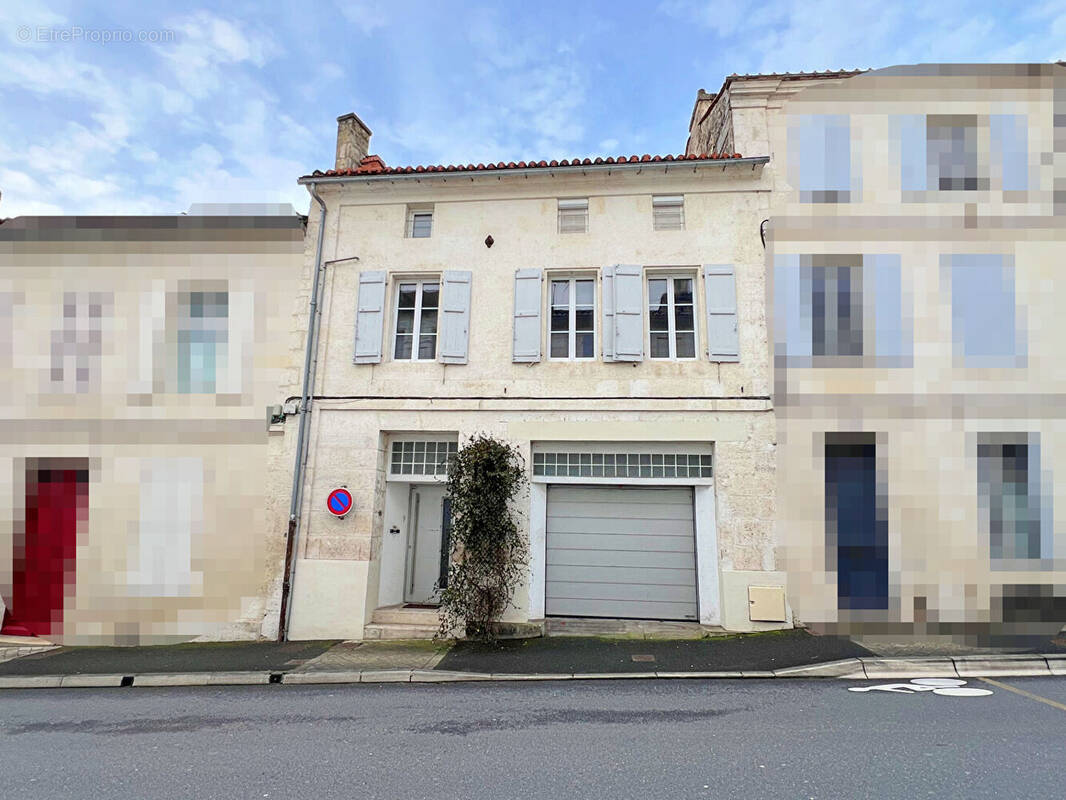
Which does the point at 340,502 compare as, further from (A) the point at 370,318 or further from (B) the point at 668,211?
(B) the point at 668,211

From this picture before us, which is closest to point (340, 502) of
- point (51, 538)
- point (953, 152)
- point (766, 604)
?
point (51, 538)

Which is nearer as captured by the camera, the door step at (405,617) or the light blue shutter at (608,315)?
the door step at (405,617)

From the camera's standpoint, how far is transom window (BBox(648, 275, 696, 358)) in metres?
9.08

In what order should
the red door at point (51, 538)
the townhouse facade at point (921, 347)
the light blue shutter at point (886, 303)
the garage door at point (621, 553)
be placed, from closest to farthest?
the townhouse facade at point (921, 347)
the red door at point (51, 538)
the light blue shutter at point (886, 303)
the garage door at point (621, 553)

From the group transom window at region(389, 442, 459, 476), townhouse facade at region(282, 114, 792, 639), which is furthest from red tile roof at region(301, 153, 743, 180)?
transom window at region(389, 442, 459, 476)

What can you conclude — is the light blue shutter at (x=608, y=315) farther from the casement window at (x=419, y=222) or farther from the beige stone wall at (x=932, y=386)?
the casement window at (x=419, y=222)

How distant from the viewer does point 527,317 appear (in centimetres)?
920

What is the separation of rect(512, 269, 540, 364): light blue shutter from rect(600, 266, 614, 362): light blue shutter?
1.05m

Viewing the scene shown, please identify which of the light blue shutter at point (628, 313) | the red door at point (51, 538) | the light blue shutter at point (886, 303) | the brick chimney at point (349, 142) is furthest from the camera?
the brick chimney at point (349, 142)

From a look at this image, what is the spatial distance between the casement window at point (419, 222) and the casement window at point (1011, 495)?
912 centimetres

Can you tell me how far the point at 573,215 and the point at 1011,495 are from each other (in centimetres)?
770

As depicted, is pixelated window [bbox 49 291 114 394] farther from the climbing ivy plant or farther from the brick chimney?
the climbing ivy plant

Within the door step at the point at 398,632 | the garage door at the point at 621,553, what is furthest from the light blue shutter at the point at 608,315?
the door step at the point at 398,632

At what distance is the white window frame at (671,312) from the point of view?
9.02 metres
